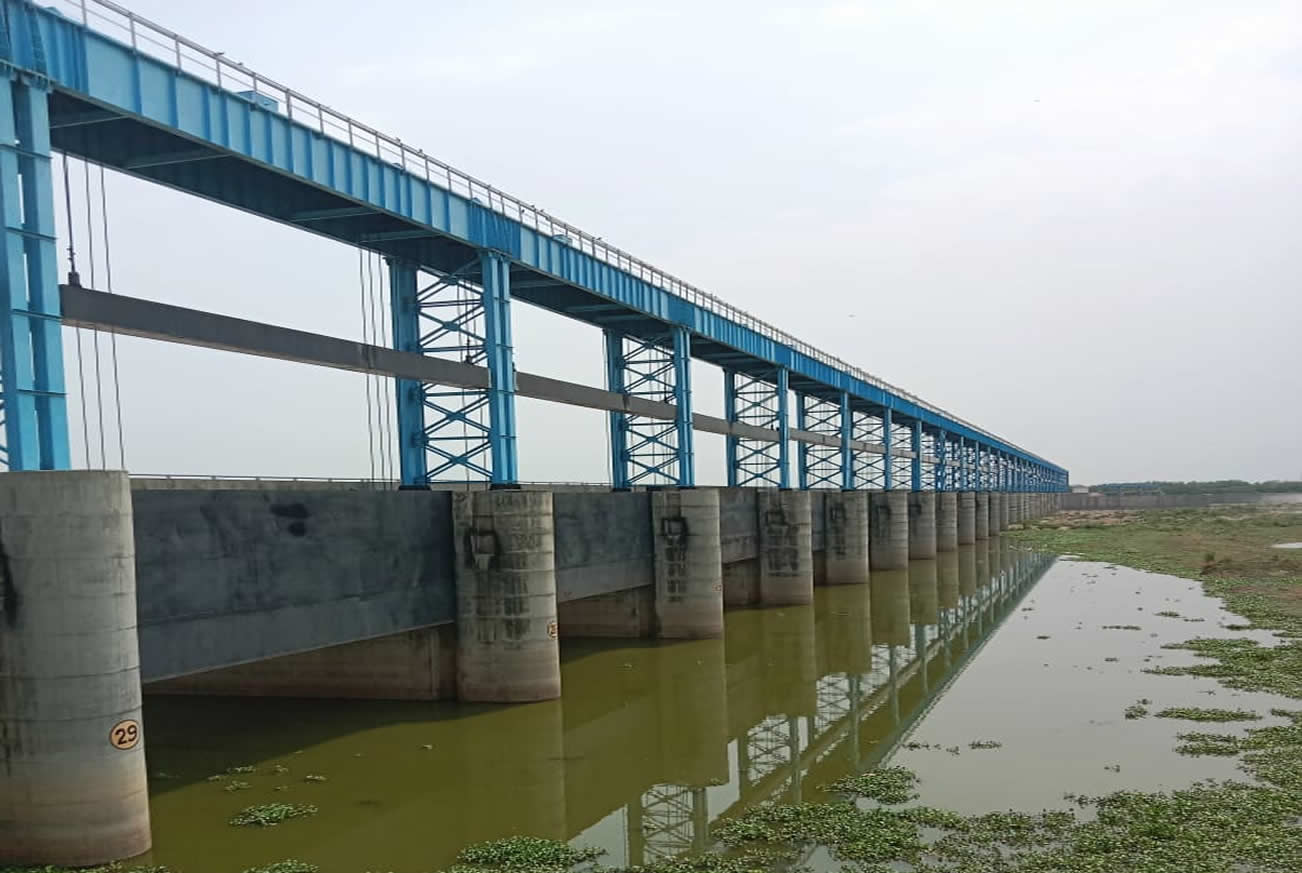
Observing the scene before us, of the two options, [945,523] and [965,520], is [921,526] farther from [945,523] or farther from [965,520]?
[965,520]

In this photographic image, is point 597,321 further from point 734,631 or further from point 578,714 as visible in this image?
point 578,714

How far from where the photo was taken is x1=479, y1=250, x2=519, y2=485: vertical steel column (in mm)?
29094

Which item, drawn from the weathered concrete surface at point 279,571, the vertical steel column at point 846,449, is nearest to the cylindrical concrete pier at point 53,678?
the weathered concrete surface at point 279,571

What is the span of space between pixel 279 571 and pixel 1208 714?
2050 cm

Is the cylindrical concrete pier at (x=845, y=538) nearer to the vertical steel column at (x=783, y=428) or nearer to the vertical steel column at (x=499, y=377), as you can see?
the vertical steel column at (x=783, y=428)

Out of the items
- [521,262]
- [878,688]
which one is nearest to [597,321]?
[521,262]

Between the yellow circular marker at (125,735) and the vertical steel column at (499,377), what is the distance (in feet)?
47.4

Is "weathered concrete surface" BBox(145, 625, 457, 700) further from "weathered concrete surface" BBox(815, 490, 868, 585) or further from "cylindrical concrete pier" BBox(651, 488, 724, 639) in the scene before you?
"weathered concrete surface" BBox(815, 490, 868, 585)

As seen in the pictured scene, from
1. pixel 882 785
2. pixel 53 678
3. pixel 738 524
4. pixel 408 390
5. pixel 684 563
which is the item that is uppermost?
pixel 408 390

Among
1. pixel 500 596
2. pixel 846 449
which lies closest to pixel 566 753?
pixel 500 596

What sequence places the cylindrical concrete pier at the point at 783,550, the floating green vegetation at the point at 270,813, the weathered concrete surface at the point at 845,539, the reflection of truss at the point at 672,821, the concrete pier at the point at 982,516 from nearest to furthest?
the reflection of truss at the point at 672,821
the floating green vegetation at the point at 270,813
the cylindrical concrete pier at the point at 783,550
the weathered concrete surface at the point at 845,539
the concrete pier at the point at 982,516

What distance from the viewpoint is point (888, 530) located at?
64688mm

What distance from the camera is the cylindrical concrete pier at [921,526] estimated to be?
73438 millimetres

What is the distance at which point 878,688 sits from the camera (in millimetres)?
29172
